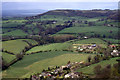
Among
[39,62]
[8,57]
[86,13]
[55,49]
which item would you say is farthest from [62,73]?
[86,13]

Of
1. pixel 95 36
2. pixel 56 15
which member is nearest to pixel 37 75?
pixel 95 36

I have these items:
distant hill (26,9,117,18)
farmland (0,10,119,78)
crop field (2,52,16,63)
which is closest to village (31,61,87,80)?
farmland (0,10,119,78)

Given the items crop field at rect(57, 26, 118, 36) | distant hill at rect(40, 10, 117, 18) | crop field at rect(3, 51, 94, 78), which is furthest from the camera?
distant hill at rect(40, 10, 117, 18)

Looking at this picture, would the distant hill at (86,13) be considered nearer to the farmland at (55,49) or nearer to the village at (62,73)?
the farmland at (55,49)

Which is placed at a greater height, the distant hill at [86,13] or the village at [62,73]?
the distant hill at [86,13]

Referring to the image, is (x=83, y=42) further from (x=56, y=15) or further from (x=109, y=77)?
(x=56, y=15)

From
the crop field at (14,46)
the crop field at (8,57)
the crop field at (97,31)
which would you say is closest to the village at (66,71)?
the crop field at (8,57)

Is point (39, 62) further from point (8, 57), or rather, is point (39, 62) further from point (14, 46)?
point (14, 46)

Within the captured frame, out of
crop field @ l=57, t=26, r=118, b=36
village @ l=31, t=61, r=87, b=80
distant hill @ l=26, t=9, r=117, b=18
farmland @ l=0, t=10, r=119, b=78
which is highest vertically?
distant hill @ l=26, t=9, r=117, b=18

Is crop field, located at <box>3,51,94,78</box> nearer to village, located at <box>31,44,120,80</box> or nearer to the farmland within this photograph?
the farmland

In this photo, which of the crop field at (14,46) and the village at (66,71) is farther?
the crop field at (14,46)

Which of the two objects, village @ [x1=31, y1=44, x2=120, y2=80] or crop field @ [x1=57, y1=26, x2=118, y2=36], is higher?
crop field @ [x1=57, y1=26, x2=118, y2=36]
